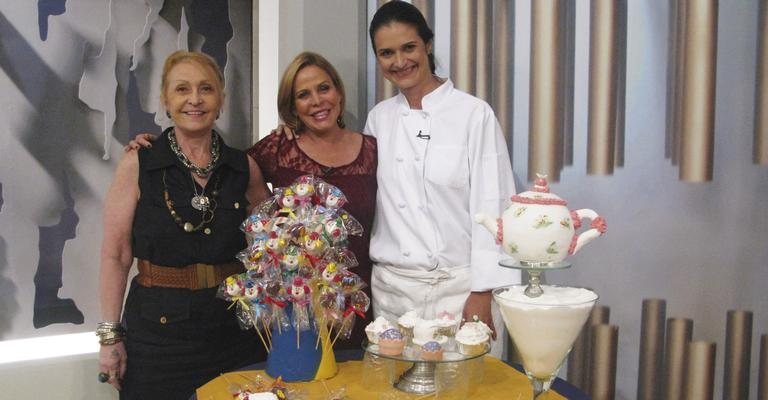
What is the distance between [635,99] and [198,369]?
191 centimetres

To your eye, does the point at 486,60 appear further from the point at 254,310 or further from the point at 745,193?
the point at 254,310

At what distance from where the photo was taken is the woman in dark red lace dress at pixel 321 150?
8.23ft

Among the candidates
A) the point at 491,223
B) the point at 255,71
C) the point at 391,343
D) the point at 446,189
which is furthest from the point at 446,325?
the point at 255,71

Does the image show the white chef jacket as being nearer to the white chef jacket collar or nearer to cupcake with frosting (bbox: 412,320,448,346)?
the white chef jacket collar

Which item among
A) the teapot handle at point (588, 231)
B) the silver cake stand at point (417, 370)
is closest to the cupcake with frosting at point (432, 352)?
the silver cake stand at point (417, 370)

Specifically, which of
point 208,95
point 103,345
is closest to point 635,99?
point 208,95

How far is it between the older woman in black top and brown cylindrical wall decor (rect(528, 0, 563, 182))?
4.20ft

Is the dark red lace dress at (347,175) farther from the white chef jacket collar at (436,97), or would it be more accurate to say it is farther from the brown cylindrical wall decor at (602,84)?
the brown cylindrical wall decor at (602,84)

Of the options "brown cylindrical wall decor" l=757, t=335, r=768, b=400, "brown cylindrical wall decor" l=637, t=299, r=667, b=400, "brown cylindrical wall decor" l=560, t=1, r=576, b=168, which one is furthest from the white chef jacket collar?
"brown cylindrical wall decor" l=757, t=335, r=768, b=400

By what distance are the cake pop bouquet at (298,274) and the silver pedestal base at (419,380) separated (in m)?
0.25

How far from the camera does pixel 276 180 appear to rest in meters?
2.52

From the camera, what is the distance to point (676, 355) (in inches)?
98.3

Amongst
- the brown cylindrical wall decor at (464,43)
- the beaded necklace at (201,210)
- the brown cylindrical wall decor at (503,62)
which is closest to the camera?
the beaded necklace at (201,210)

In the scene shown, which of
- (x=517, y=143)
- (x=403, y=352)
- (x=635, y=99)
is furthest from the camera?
(x=517, y=143)
